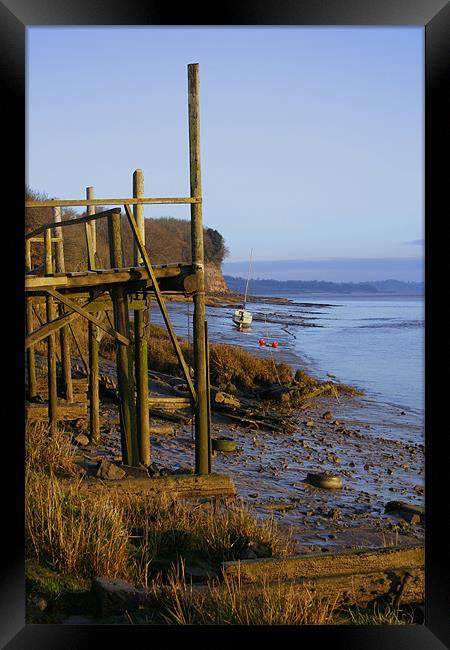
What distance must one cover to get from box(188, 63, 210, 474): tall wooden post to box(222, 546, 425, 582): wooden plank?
3.48 m

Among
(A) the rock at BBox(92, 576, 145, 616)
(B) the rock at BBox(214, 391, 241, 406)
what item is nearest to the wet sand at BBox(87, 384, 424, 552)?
(B) the rock at BBox(214, 391, 241, 406)

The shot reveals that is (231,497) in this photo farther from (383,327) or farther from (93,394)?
(383,327)

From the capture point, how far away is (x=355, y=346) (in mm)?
44812

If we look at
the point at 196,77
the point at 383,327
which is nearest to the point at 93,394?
the point at 196,77

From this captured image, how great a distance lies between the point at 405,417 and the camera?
898 inches

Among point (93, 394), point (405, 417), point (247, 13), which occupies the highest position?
point (247, 13)

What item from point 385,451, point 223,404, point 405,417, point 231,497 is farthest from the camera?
point 405,417

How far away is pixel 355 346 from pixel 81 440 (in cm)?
3267

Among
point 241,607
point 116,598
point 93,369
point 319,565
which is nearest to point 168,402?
point 93,369

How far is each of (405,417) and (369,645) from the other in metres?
17.0

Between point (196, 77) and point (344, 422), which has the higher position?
point (196, 77)

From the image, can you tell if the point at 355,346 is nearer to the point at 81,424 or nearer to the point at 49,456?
the point at 81,424

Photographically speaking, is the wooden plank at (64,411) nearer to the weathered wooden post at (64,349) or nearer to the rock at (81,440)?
the weathered wooden post at (64,349)
